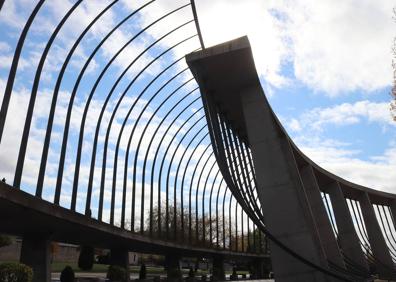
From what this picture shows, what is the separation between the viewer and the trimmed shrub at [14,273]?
12.1 m

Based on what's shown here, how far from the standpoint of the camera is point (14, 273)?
40.7 feet

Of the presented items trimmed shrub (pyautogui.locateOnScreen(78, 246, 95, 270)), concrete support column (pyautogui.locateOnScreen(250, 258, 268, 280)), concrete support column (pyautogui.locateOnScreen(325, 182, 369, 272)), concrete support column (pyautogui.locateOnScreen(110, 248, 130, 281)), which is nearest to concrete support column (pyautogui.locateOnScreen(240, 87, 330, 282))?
concrete support column (pyautogui.locateOnScreen(110, 248, 130, 281))

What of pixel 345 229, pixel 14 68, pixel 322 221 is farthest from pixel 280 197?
pixel 345 229

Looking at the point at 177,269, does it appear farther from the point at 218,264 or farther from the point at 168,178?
the point at 218,264

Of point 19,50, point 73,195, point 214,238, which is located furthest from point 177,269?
point 214,238

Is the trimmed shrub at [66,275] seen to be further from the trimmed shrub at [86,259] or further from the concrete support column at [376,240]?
the concrete support column at [376,240]

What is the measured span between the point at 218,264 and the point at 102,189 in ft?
81.6

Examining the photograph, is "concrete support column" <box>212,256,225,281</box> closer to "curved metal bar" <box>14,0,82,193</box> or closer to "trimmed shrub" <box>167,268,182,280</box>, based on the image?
"trimmed shrub" <box>167,268,182,280</box>

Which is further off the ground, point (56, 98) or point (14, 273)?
point (56, 98)

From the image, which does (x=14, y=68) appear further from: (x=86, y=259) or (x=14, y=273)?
(x=86, y=259)

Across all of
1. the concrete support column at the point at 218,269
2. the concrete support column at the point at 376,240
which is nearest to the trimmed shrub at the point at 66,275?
the concrete support column at the point at 218,269

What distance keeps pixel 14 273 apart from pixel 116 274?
36.0ft

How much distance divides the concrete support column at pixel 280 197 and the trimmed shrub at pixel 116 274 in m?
10.5

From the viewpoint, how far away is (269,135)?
1864 centimetres
